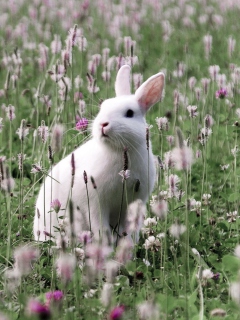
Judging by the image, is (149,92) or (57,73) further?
(57,73)

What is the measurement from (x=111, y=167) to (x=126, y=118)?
11.1 inches

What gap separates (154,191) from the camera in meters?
5.37

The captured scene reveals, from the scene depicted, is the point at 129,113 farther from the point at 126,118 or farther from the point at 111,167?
the point at 111,167

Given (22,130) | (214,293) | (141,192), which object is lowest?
(214,293)

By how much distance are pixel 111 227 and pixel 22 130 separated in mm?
1083

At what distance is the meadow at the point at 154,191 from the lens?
3.10m

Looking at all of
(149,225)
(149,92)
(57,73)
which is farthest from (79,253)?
(57,73)

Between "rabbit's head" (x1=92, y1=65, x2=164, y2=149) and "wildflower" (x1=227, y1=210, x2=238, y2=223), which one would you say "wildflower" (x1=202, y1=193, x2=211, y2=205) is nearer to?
"wildflower" (x1=227, y1=210, x2=238, y2=223)

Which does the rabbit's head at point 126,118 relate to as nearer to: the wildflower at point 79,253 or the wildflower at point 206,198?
the wildflower at point 79,253

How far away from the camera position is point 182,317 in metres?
3.33

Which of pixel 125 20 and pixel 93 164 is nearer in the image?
pixel 93 164

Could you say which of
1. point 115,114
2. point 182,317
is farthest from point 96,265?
point 115,114

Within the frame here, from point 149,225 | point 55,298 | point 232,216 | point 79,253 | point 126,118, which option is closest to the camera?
point 55,298

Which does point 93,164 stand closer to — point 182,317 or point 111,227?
point 111,227
